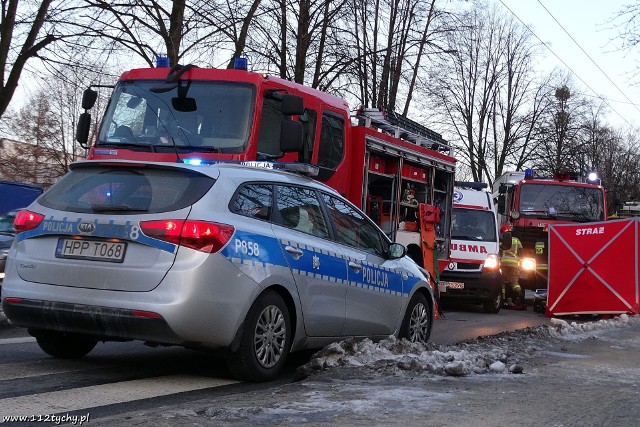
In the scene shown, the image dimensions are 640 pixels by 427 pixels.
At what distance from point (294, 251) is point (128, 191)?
54.2 inches

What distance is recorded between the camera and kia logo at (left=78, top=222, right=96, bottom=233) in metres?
6.07

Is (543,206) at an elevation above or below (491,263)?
above

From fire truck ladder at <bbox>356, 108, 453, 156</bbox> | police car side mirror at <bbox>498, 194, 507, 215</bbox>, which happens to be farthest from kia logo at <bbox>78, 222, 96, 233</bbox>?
police car side mirror at <bbox>498, 194, 507, 215</bbox>

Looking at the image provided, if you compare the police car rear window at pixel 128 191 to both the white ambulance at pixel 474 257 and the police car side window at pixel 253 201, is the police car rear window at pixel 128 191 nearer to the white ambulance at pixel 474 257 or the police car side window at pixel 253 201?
the police car side window at pixel 253 201

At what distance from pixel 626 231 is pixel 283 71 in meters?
8.79

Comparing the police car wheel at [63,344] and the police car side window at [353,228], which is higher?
the police car side window at [353,228]

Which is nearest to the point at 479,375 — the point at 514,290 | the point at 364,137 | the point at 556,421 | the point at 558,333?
the point at 556,421

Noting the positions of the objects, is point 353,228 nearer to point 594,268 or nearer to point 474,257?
point 594,268

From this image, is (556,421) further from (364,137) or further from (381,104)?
(381,104)

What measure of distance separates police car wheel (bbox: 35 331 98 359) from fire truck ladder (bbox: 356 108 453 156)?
6.14 metres

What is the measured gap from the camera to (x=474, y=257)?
17266 mm

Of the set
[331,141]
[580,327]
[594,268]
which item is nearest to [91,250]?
[331,141]

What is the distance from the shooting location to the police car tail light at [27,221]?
6.35 meters

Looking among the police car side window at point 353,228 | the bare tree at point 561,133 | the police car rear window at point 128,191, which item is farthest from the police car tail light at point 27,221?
the bare tree at point 561,133
